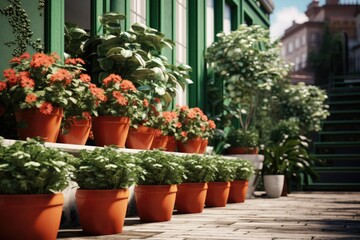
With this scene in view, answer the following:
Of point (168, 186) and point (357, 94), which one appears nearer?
point (168, 186)

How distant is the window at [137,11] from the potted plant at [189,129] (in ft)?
4.88

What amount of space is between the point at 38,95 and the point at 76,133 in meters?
0.81

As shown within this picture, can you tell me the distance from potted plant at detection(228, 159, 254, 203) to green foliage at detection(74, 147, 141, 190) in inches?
135

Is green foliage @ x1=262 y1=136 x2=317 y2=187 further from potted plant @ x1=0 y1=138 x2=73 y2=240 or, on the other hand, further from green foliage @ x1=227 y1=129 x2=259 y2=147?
potted plant @ x1=0 y1=138 x2=73 y2=240

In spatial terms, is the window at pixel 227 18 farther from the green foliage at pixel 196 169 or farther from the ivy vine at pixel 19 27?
the ivy vine at pixel 19 27

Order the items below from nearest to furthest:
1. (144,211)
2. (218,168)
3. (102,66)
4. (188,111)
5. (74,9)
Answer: (144,211)
(102,66)
(218,168)
(188,111)
(74,9)

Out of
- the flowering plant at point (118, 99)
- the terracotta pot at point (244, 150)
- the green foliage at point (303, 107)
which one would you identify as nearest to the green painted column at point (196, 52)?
the terracotta pot at point (244, 150)

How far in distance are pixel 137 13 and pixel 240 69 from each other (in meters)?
2.77

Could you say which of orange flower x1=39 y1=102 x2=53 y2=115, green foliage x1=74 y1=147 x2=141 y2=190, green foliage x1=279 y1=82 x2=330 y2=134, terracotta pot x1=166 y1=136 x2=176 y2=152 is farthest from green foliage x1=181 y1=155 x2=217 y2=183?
green foliage x1=279 y1=82 x2=330 y2=134

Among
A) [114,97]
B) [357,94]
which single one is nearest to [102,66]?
[114,97]

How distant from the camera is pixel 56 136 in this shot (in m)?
5.13

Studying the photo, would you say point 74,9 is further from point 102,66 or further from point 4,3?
point 4,3

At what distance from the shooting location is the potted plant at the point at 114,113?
5953mm

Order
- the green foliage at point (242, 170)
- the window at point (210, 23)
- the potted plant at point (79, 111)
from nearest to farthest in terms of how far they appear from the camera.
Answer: the potted plant at point (79, 111) < the green foliage at point (242, 170) < the window at point (210, 23)
